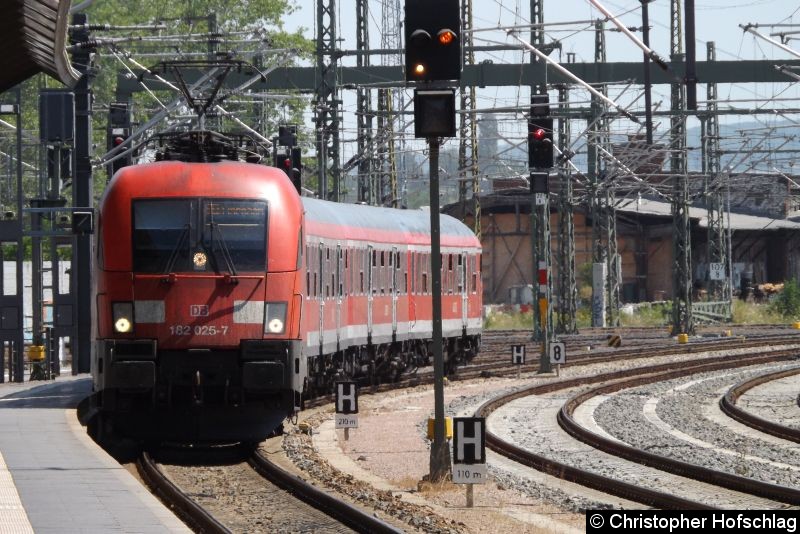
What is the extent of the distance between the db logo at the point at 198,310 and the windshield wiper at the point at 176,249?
0.51m

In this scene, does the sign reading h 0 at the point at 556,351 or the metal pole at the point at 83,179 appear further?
the sign reading h 0 at the point at 556,351

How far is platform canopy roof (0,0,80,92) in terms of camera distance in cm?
1098

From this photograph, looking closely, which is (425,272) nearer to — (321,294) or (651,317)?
(321,294)

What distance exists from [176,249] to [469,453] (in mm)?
5125

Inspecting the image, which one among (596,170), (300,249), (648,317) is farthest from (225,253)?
(648,317)

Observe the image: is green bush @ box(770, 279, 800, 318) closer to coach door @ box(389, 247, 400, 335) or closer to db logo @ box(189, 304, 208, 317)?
coach door @ box(389, 247, 400, 335)

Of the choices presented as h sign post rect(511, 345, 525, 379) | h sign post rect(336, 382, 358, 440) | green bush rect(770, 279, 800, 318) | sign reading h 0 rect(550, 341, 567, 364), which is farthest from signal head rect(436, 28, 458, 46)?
green bush rect(770, 279, 800, 318)

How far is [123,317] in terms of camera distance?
61.3 feet

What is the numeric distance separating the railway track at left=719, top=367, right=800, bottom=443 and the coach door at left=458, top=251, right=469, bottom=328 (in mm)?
6685

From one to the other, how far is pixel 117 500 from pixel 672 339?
41.2 meters

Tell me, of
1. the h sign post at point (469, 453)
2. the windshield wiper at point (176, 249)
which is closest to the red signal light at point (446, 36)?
the h sign post at point (469, 453)

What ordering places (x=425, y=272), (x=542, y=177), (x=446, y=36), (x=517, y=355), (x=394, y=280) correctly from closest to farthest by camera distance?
(x=446, y=36) < (x=394, y=280) < (x=425, y=272) < (x=542, y=177) < (x=517, y=355)

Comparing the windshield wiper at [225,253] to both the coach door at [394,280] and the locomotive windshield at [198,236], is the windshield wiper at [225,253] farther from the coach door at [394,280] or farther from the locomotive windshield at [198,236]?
the coach door at [394,280]

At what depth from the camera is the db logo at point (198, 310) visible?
18.6 metres
